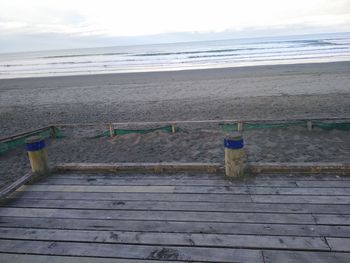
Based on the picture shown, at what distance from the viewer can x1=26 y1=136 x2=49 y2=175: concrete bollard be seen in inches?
170

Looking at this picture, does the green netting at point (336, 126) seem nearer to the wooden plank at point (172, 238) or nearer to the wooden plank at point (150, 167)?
the wooden plank at point (150, 167)

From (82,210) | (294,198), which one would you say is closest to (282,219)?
(294,198)

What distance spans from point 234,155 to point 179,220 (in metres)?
1.27

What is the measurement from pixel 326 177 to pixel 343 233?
4.26 feet

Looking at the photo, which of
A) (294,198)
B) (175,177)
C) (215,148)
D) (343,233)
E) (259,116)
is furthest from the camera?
(259,116)

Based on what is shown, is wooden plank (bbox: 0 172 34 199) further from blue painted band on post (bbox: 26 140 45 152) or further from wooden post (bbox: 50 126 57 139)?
wooden post (bbox: 50 126 57 139)

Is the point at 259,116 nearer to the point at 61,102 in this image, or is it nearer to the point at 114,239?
the point at 114,239

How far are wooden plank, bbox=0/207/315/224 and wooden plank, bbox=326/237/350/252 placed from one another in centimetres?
31

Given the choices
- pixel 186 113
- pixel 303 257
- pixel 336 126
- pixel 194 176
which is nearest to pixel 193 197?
pixel 194 176

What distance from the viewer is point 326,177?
13.0ft

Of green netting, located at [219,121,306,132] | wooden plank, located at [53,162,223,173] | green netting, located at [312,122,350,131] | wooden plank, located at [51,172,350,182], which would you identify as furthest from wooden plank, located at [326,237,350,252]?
green netting, located at [312,122,350,131]

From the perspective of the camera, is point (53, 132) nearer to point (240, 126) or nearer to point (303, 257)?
point (240, 126)

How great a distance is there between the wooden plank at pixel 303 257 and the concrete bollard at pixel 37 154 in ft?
11.3

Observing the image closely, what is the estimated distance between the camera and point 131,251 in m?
2.75
